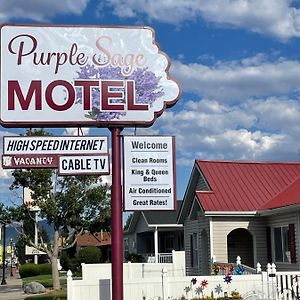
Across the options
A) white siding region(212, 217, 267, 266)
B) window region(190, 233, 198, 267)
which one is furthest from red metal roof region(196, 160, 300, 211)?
window region(190, 233, 198, 267)

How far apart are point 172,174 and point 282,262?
1376 cm

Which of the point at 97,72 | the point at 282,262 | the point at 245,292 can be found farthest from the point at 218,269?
the point at 97,72

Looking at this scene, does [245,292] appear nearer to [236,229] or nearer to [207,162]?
[236,229]

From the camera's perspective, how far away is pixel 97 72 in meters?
12.9

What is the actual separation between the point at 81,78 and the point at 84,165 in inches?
72.1

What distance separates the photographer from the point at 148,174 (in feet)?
42.5

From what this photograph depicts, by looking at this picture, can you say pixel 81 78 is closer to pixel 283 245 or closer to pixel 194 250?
pixel 283 245

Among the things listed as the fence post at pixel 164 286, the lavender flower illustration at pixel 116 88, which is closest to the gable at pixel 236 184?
the fence post at pixel 164 286

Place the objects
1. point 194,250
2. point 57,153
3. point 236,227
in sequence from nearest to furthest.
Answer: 1. point 57,153
2. point 236,227
3. point 194,250

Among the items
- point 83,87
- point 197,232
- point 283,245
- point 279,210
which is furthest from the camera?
point 197,232

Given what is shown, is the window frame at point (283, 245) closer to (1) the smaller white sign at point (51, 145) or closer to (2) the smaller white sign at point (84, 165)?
(2) the smaller white sign at point (84, 165)

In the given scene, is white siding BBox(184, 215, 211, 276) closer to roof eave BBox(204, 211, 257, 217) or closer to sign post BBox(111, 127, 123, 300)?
roof eave BBox(204, 211, 257, 217)

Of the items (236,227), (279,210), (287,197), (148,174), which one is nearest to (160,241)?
(236,227)

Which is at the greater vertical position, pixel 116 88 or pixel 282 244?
pixel 116 88
